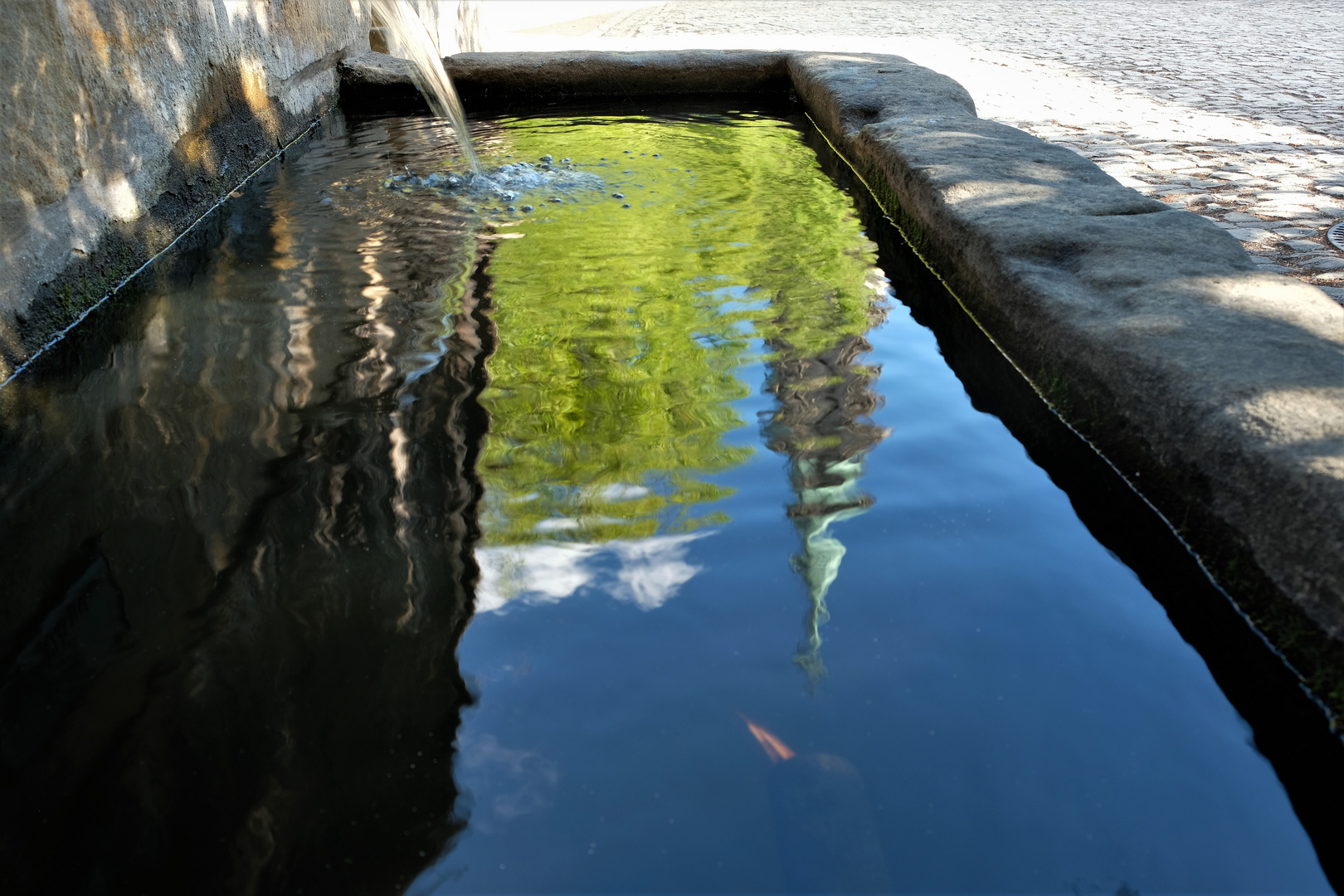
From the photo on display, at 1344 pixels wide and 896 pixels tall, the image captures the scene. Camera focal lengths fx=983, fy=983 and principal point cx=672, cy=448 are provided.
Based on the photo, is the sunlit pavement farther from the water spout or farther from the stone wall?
the stone wall

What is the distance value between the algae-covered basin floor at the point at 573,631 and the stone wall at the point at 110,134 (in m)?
0.28

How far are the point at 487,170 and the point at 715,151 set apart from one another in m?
1.23

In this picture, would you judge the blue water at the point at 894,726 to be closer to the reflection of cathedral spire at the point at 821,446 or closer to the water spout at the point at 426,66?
the reflection of cathedral spire at the point at 821,446

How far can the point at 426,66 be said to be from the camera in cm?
664

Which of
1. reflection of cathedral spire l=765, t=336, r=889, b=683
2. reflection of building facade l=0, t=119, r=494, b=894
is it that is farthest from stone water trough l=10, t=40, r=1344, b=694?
reflection of building facade l=0, t=119, r=494, b=894

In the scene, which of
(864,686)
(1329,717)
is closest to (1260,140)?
(1329,717)

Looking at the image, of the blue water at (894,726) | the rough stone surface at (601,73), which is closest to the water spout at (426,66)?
the rough stone surface at (601,73)

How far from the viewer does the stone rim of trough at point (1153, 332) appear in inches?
66.6

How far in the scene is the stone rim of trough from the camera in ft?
5.55

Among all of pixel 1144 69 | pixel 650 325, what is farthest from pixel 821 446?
pixel 1144 69

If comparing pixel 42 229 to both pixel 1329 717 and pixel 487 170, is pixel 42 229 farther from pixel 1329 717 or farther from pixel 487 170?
pixel 1329 717

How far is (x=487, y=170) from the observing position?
4.87 metres

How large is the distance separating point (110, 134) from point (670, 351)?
2.15m

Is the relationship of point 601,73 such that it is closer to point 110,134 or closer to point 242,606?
point 110,134
